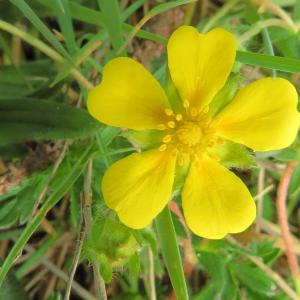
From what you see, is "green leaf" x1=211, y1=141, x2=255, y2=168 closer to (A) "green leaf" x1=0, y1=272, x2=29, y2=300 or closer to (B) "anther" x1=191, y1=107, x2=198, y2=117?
(B) "anther" x1=191, y1=107, x2=198, y2=117

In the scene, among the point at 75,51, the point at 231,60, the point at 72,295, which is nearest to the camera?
the point at 231,60

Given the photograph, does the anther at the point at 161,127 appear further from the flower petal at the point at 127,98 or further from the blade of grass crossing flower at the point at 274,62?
the blade of grass crossing flower at the point at 274,62

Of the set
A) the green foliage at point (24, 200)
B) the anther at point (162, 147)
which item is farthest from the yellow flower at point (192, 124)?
the green foliage at point (24, 200)

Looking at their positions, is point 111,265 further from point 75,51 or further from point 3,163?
point 3,163

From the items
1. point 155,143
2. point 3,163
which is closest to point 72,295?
point 3,163

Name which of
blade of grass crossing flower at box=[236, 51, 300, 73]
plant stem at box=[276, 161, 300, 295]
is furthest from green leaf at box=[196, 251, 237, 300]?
blade of grass crossing flower at box=[236, 51, 300, 73]

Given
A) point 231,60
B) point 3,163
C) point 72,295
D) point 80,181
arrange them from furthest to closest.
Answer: point 72,295, point 3,163, point 80,181, point 231,60

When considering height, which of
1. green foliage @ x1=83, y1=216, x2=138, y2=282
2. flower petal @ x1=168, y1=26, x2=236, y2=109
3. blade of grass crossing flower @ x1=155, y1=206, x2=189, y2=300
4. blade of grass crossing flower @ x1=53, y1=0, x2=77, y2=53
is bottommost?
blade of grass crossing flower @ x1=155, y1=206, x2=189, y2=300
